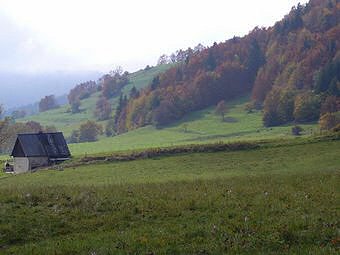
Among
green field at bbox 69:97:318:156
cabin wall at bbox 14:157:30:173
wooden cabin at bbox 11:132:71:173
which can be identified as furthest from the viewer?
green field at bbox 69:97:318:156

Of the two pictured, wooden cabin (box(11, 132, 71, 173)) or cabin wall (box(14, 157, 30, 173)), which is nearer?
cabin wall (box(14, 157, 30, 173))

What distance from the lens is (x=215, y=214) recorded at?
56.9 ft

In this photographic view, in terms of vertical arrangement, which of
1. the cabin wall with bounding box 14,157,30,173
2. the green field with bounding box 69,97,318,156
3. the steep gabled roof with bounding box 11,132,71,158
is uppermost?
the steep gabled roof with bounding box 11,132,71,158

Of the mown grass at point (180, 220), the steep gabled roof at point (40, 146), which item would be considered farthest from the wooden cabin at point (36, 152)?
the mown grass at point (180, 220)

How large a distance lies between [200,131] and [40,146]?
79236mm

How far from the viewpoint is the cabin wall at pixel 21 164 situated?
273 feet

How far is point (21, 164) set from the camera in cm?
8369

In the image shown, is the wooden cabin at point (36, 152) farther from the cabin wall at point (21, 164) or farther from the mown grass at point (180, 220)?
the mown grass at point (180, 220)

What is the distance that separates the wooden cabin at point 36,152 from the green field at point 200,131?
38703 mm

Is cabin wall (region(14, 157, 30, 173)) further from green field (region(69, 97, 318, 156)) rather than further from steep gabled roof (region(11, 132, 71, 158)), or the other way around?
green field (region(69, 97, 318, 156))

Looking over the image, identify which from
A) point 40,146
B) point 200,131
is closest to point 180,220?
point 40,146

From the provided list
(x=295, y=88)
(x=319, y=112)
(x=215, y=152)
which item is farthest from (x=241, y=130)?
(x=215, y=152)

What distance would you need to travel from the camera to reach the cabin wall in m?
83.2

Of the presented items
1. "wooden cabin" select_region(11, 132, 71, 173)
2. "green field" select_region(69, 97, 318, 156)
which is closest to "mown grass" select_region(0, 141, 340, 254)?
"wooden cabin" select_region(11, 132, 71, 173)
